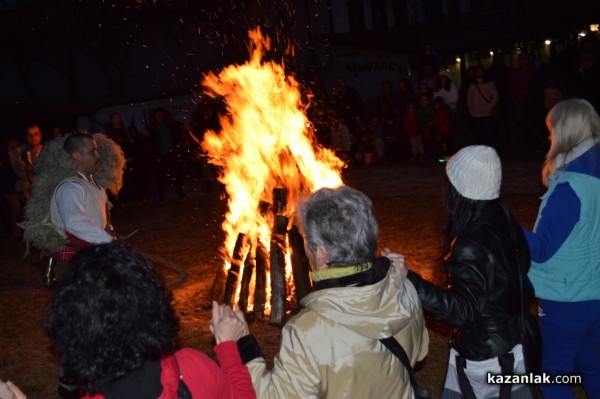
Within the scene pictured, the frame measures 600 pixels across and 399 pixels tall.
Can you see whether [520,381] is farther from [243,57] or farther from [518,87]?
[243,57]

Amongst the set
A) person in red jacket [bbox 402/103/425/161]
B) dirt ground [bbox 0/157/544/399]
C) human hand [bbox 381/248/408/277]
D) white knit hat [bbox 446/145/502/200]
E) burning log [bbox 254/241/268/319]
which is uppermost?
white knit hat [bbox 446/145/502/200]

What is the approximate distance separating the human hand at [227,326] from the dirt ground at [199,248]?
1.60 meters

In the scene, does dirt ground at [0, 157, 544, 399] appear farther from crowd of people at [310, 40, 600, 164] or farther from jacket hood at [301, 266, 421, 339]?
jacket hood at [301, 266, 421, 339]

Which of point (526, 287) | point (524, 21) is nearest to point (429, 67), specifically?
point (524, 21)

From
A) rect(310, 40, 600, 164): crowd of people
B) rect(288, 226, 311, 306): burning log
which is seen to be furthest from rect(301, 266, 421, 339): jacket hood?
rect(310, 40, 600, 164): crowd of people

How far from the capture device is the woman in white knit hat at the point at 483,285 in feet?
12.1

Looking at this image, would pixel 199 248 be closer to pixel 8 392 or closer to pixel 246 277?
pixel 246 277

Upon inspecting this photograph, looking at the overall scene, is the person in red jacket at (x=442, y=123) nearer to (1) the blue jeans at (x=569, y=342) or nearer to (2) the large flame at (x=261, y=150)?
(2) the large flame at (x=261, y=150)

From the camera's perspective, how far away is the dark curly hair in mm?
2576

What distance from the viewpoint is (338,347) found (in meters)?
2.98

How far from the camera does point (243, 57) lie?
95.2ft

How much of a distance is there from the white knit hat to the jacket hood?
3.33ft

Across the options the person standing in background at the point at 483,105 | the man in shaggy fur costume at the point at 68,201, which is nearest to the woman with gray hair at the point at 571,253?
the man in shaggy fur costume at the point at 68,201

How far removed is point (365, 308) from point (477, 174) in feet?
4.03
